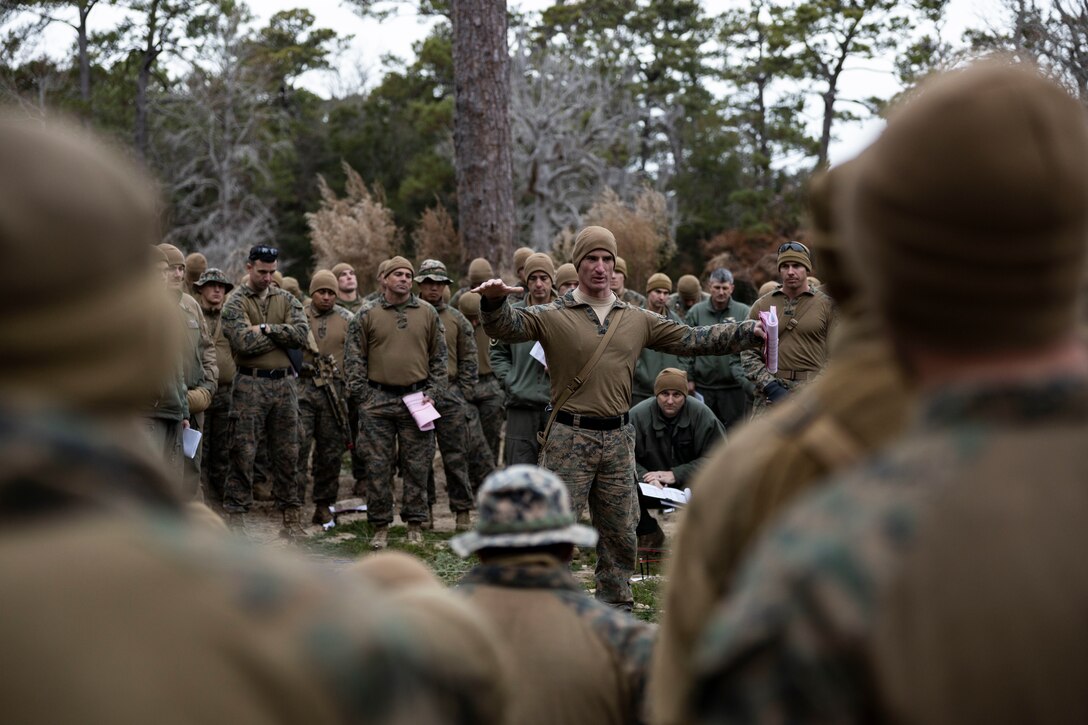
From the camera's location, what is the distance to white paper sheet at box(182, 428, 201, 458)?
8789mm

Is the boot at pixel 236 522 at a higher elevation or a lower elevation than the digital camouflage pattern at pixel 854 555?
lower

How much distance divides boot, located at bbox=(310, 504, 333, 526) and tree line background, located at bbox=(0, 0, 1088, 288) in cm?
1718

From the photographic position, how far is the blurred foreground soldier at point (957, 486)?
1.42m

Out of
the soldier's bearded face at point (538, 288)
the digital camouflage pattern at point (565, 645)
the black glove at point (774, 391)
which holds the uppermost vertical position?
the soldier's bearded face at point (538, 288)

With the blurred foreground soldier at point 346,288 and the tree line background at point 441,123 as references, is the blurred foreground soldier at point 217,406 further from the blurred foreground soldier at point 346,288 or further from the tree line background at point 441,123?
the tree line background at point 441,123

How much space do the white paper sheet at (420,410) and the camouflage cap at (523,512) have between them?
7.44m

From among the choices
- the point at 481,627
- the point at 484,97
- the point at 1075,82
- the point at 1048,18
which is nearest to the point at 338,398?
the point at 484,97

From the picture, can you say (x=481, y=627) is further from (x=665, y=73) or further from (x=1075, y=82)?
(x=665, y=73)

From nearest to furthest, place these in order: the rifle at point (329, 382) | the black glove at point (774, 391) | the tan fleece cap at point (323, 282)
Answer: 1. the black glove at point (774, 391)
2. the rifle at point (329, 382)
3. the tan fleece cap at point (323, 282)

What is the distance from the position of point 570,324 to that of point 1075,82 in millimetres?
13242

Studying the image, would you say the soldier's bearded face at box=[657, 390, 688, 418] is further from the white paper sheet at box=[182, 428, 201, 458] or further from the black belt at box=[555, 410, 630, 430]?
the white paper sheet at box=[182, 428, 201, 458]

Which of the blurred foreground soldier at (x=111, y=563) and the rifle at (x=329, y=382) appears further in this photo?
the rifle at (x=329, y=382)

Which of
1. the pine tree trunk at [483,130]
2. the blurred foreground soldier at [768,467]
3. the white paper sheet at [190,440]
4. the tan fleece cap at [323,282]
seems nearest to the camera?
the blurred foreground soldier at [768,467]

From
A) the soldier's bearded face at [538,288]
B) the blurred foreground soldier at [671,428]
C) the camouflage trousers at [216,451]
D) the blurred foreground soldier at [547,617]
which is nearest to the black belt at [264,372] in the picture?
the camouflage trousers at [216,451]
